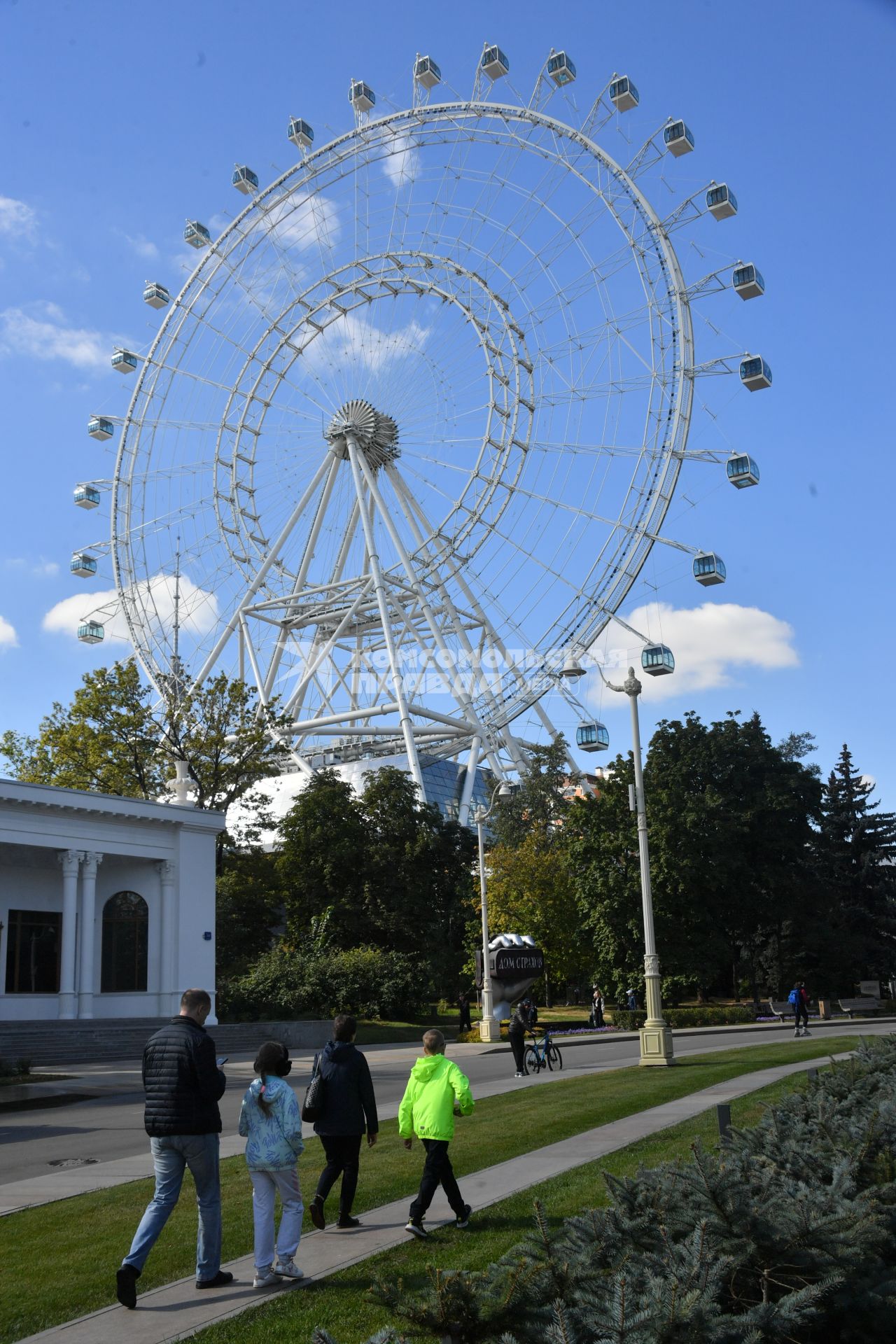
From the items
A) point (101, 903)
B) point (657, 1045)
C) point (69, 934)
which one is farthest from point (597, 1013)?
point (657, 1045)

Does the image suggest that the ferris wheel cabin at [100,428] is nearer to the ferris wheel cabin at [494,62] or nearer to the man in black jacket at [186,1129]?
the ferris wheel cabin at [494,62]

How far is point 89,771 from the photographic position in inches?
2060

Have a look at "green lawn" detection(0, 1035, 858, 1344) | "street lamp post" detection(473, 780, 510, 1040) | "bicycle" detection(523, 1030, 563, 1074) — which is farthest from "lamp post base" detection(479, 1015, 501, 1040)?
"green lawn" detection(0, 1035, 858, 1344)

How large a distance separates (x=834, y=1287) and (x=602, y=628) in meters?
47.0

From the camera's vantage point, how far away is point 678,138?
4859 centimetres

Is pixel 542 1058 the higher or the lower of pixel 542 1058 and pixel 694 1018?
the higher

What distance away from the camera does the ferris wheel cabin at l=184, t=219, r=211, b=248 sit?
61688 millimetres

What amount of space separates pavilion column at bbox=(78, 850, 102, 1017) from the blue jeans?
31.3 metres

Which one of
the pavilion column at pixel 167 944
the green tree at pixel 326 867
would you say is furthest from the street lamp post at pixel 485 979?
the green tree at pixel 326 867

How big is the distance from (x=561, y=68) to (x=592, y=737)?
96.1 feet

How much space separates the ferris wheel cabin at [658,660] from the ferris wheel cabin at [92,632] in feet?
98.0

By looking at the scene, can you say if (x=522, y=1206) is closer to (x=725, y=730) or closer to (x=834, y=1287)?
(x=834, y=1287)

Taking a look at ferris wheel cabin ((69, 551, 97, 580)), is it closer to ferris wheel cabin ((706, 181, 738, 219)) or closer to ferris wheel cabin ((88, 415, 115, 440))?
ferris wheel cabin ((88, 415, 115, 440))

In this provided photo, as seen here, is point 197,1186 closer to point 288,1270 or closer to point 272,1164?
point 272,1164
